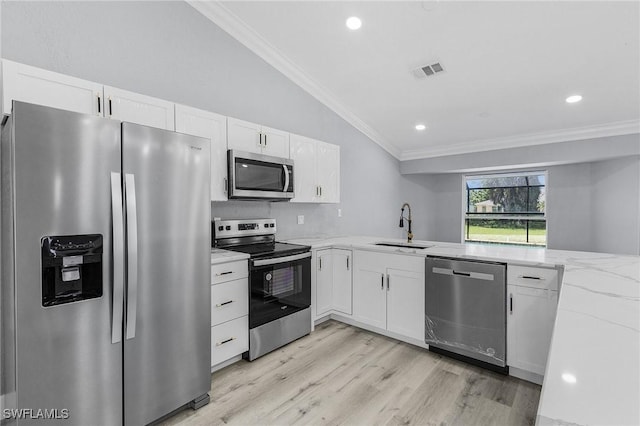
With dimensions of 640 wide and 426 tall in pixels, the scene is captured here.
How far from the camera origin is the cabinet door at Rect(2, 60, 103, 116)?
67.3 inches

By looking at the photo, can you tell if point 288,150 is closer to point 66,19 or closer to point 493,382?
point 66,19

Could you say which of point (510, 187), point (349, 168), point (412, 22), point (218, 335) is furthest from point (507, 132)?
point (218, 335)

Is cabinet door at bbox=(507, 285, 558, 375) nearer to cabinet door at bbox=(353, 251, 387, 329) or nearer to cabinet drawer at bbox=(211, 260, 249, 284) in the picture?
cabinet door at bbox=(353, 251, 387, 329)

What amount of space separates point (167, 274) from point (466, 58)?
133 inches

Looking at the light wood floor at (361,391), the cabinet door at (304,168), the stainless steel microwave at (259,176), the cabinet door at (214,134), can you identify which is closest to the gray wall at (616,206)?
the light wood floor at (361,391)

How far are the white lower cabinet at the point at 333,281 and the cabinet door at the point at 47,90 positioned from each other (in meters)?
2.28

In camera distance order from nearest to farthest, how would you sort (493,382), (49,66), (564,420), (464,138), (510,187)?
(564,420), (49,66), (493,382), (464,138), (510,187)

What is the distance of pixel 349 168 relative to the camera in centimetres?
469

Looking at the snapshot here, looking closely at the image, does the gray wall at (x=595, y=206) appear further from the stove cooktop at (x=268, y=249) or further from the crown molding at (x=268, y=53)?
the stove cooktop at (x=268, y=249)

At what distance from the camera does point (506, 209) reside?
20.6 feet

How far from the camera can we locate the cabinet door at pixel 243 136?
2820mm

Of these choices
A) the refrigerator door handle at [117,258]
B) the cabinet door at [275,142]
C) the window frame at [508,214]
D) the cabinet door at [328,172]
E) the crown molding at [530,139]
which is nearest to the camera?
the refrigerator door handle at [117,258]

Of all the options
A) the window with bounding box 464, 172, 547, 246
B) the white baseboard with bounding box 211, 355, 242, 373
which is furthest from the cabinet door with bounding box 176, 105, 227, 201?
the window with bounding box 464, 172, 547, 246

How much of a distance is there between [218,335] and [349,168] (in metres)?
3.08
